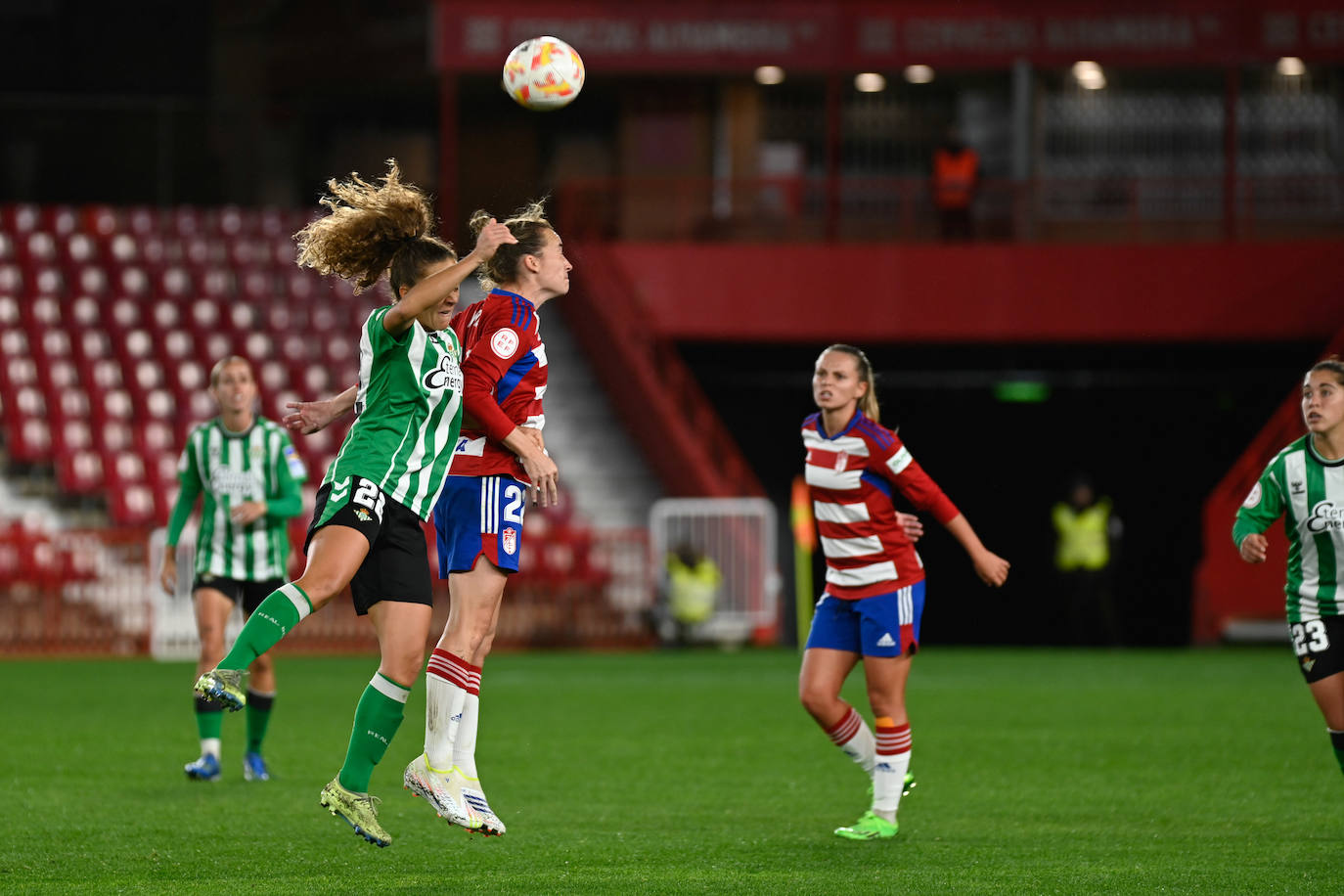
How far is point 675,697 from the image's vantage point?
1366 cm

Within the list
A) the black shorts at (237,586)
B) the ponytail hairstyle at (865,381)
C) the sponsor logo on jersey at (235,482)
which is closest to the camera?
the ponytail hairstyle at (865,381)

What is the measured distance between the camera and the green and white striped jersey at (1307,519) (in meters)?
6.86

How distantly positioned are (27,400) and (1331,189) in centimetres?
1724

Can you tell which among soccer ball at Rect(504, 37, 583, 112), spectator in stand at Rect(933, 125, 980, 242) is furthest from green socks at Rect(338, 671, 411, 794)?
spectator in stand at Rect(933, 125, 980, 242)

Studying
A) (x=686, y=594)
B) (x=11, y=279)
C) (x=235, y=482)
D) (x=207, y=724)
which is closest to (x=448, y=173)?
(x=11, y=279)

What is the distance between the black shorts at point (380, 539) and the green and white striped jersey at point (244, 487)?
3.06 meters

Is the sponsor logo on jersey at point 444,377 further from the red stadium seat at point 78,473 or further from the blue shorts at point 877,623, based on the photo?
the red stadium seat at point 78,473

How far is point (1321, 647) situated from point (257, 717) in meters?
4.85

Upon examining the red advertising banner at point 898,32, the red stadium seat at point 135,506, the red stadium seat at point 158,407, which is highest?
the red advertising banner at point 898,32

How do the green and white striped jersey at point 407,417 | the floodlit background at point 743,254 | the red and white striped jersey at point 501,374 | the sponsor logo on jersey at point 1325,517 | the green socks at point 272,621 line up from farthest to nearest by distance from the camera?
the floodlit background at point 743,254 → the sponsor logo on jersey at point 1325,517 → the red and white striped jersey at point 501,374 → the green and white striped jersey at point 407,417 → the green socks at point 272,621

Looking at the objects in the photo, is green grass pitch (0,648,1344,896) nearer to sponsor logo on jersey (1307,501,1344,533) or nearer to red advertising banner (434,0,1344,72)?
sponsor logo on jersey (1307,501,1344,533)

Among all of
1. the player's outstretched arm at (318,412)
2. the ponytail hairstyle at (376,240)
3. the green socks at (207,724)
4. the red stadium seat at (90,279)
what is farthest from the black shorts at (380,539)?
the red stadium seat at (90,279)

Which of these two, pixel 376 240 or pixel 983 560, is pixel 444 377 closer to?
pixel 376 240

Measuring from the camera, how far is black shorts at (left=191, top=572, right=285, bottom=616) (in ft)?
30.0
